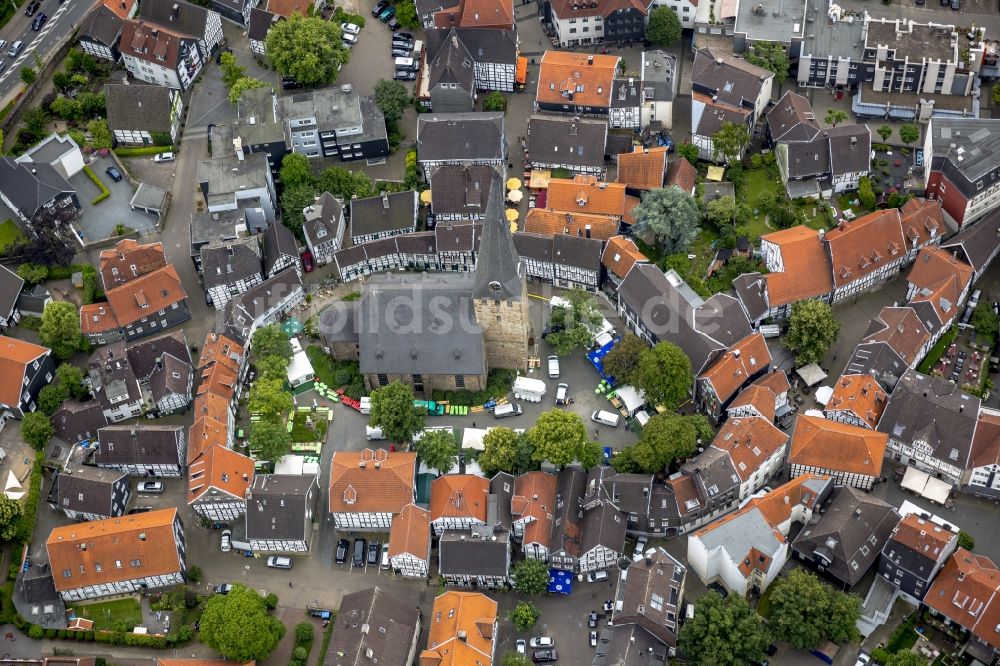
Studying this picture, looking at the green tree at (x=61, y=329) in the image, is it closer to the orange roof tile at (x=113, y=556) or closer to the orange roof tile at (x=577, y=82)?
the orange roof tile at (x=113, y=556)

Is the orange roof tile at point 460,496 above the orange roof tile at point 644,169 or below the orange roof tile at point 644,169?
below

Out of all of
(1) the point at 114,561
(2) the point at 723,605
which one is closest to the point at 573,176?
(2) the point at 723,605

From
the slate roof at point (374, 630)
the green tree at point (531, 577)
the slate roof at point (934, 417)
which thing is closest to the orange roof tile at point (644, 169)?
the slate roof at point (934, 417)

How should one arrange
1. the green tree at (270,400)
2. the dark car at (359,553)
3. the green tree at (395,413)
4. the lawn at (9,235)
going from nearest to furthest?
the dark car at (359,553)
the green tree at (395,413)
the green tree at (270,400)
the lawn at (9,235)

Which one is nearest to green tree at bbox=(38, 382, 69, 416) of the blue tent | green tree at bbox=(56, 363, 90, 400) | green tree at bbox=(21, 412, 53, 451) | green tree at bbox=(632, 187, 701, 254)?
green tree at bbox=(56, 363, 90, 400)

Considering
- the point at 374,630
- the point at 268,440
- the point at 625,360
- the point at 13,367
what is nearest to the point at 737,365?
the point at 625,360

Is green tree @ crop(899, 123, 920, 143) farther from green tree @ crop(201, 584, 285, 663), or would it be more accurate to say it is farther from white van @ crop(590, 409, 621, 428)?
green tree @ crop(201, 584, 285, 663)

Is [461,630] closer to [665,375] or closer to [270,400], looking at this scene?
[665,375]
